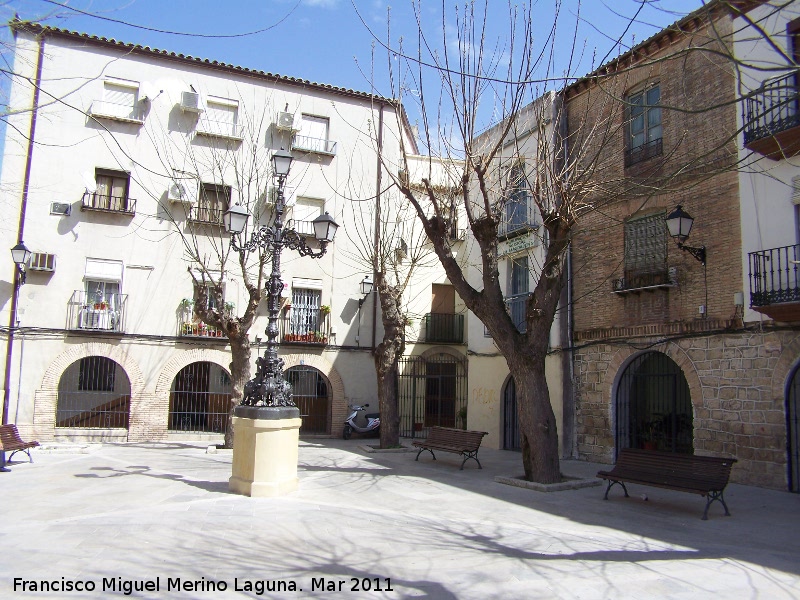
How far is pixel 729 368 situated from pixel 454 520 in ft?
20.0

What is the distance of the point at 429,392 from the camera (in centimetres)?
2034

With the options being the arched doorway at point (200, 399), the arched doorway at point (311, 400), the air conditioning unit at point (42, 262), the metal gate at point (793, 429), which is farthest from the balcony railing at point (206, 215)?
the metal gate at point (793, 429)

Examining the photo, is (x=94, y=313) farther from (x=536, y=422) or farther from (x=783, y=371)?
(x=783, y=371)

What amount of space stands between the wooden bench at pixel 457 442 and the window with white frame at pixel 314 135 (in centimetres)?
1031

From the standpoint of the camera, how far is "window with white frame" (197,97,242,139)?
18.0 m

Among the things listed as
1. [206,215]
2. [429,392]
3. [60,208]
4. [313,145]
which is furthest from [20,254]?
[429,392]

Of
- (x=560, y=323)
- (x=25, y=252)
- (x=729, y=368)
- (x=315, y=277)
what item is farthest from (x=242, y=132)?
(x=729, y=368)

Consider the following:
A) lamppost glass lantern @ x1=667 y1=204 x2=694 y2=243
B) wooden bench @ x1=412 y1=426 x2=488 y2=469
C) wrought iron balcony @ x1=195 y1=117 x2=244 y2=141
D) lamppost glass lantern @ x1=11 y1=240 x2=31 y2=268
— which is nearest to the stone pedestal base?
wooden bench @ x1=412 y1=426 x2=488 y2=469

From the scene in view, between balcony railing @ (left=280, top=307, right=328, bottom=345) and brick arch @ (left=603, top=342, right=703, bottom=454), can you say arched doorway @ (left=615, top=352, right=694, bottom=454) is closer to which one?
brick arch @ (left=603, top=342, right=703, bottom=454)

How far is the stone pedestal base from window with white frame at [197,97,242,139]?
11.9m

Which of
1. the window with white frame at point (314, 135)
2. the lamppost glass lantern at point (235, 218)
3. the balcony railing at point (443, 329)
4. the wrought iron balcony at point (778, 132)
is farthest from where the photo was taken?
the balcony railing at point (443, 329)

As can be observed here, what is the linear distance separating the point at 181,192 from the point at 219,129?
2367 millimetres

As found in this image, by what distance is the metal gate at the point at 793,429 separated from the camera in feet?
31.3

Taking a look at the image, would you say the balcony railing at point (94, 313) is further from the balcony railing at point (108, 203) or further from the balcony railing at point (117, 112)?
the balcony railing at point (117, 112)
